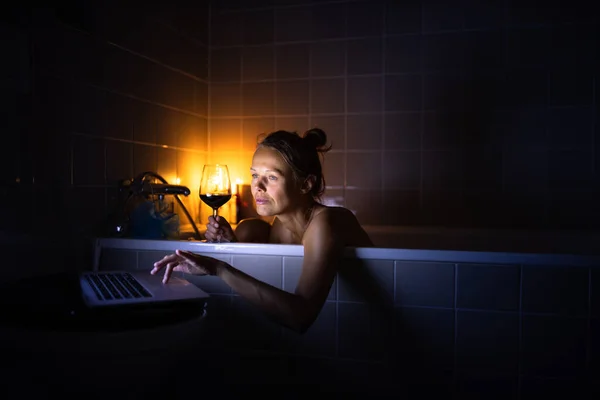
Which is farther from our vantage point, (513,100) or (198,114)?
(198,114)

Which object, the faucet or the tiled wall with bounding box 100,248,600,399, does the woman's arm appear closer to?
the tiled wall with bounding box 100,248,600,399

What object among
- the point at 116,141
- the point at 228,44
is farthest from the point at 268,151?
the point at 228,44

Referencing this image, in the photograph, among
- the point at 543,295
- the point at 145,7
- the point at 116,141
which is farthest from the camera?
the point at 145,7

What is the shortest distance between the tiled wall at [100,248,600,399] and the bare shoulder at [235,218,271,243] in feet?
0.80

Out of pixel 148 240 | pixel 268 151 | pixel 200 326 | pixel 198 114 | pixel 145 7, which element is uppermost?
pixel 145 7

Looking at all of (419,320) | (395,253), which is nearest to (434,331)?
(419,320)

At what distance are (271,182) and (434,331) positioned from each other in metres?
0.55

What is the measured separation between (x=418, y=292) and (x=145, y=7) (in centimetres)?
144

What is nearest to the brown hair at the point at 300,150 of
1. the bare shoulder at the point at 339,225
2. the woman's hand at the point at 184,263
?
the bare shoulder at the point at 339,225

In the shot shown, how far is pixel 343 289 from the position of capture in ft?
4.72

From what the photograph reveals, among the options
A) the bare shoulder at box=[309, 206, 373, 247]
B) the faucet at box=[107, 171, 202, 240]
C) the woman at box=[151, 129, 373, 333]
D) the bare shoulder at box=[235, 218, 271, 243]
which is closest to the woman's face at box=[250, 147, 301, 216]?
the woman at box=[151, 129, 373, 333]

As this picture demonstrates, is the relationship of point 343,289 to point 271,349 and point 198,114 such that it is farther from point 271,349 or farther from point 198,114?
point 198,114

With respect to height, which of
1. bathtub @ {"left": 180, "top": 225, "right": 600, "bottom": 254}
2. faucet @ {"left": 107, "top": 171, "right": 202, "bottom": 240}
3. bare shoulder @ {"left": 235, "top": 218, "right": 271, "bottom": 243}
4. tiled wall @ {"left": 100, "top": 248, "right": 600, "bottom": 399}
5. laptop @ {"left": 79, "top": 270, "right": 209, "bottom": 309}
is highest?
faucet @ {"left": 107, "top": 171, "right": 202, "bottom": 240}

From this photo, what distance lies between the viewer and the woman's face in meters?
1.46
